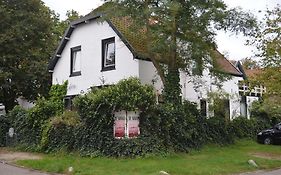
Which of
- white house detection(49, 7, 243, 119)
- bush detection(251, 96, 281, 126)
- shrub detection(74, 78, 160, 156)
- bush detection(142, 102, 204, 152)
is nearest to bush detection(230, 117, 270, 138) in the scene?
white house detection(49, 7, 243, 119)

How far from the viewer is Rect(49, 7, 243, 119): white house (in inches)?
899

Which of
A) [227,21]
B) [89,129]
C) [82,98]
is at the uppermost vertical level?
[227,21]

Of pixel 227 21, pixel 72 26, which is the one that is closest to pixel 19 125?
pixel 72 26

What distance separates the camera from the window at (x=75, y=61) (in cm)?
2627

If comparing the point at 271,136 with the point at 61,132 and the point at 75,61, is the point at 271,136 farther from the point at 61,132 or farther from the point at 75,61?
the point at 75,61

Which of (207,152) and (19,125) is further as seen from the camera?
(19,125)

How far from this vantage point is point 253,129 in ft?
91.2

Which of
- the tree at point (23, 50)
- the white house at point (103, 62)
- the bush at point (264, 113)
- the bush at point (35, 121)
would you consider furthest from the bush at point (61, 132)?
the bush at point (264, 113)

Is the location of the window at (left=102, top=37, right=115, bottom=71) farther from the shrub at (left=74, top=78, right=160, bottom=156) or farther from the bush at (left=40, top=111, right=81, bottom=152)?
the shrub at (left=74, top=78, right=160, bottom=156)

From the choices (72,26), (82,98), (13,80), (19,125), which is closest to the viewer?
(82,98)

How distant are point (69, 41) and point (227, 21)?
1164 centimetres

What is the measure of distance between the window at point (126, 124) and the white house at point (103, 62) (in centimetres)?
537

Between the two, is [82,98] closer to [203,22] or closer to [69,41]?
[203,22]

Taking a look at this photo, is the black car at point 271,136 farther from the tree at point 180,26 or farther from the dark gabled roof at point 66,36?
the dark gabled roof at point 66,36
